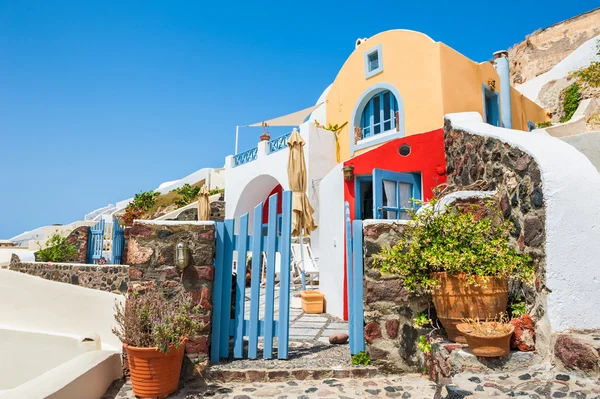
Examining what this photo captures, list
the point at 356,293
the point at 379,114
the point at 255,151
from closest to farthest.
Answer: the point at 356,293 → the point at 379,114 → the point at 255,151

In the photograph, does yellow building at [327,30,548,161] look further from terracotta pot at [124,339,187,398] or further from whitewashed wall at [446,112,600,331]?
terracotta pot at [124,339,187,398]

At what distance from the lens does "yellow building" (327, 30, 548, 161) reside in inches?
380

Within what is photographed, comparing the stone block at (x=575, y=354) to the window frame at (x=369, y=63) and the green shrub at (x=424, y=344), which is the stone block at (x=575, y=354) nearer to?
the green shrub at (x=424, y=344)

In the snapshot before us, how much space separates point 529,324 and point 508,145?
167 centimetres

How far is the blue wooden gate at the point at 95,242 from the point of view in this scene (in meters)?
12.8

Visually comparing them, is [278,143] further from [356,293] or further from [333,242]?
[356,293]

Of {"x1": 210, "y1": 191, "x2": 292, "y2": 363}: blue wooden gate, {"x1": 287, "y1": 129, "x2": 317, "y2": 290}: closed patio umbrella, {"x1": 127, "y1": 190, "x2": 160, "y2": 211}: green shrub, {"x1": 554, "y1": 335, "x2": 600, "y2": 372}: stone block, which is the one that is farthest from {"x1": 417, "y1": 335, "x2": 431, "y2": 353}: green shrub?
{"x1": 127, "y1": 190, "x2": 160, "y2": 211}: green shrub

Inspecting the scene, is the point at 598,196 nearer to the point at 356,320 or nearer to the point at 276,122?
the point at 356,320

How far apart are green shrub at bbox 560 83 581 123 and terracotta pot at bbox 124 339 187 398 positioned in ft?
51.6

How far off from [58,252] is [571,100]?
1788 centimetres

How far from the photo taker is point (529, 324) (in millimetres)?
3209

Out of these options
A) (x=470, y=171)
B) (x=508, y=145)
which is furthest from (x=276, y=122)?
(x=508, y=145)

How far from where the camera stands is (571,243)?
3168mm

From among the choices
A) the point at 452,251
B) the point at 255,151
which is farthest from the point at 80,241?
the point at 452,251
